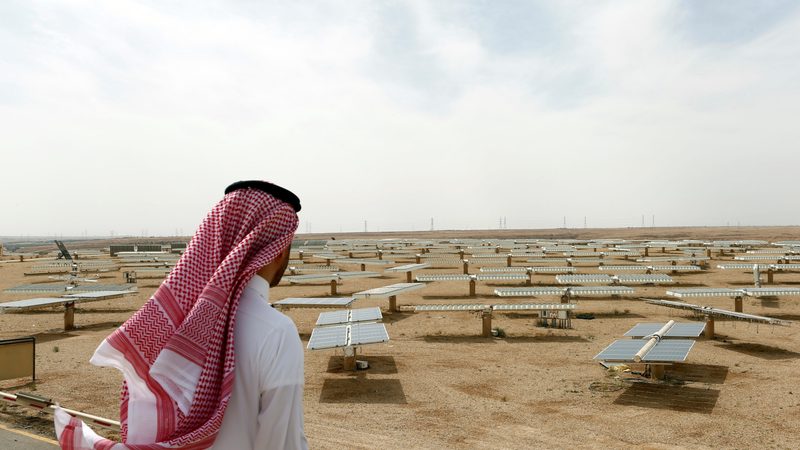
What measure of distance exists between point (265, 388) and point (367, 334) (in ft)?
39.1

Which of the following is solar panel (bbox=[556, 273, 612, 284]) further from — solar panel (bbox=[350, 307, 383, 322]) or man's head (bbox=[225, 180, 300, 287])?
man's head (bbox=[225, 180, 300, 287])

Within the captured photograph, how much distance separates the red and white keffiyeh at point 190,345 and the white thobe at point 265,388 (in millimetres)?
61

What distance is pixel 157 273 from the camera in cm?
4228

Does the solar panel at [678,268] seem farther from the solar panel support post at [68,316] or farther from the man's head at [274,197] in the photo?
the man's head at [274,197]

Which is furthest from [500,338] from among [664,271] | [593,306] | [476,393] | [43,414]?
[664,271]

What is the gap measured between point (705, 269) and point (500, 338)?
95.4 feet

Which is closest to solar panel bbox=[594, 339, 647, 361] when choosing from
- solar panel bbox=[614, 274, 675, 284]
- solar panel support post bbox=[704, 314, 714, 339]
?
solar panel support post bbox=[704, 314, 714, 339]

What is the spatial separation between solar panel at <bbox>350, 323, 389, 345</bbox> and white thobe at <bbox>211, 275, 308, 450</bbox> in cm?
1095

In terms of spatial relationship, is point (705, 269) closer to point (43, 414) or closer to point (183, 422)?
point (43, 414)

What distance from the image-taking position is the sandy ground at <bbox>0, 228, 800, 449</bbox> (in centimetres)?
926

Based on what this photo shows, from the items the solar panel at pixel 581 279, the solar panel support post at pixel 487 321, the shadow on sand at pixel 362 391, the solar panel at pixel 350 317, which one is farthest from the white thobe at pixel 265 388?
the solar panel at pixel 581 279

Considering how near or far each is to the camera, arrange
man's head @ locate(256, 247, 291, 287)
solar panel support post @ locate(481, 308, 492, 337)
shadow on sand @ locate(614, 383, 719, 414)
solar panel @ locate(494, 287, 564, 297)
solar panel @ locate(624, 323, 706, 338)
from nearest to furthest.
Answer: man's head @ locate(256, 247, 291, 287), shadow on sand @ locate(614, 383, 719, 414), solar panel @ locate(624, 323, 706, 338), solar panel support post @ locate(481, 308, 492, 337), solar panel @ locate(494, 287, 564, 297)

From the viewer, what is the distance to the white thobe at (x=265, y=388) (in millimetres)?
2139

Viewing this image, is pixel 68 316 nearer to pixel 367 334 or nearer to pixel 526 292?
pixel 367 334
